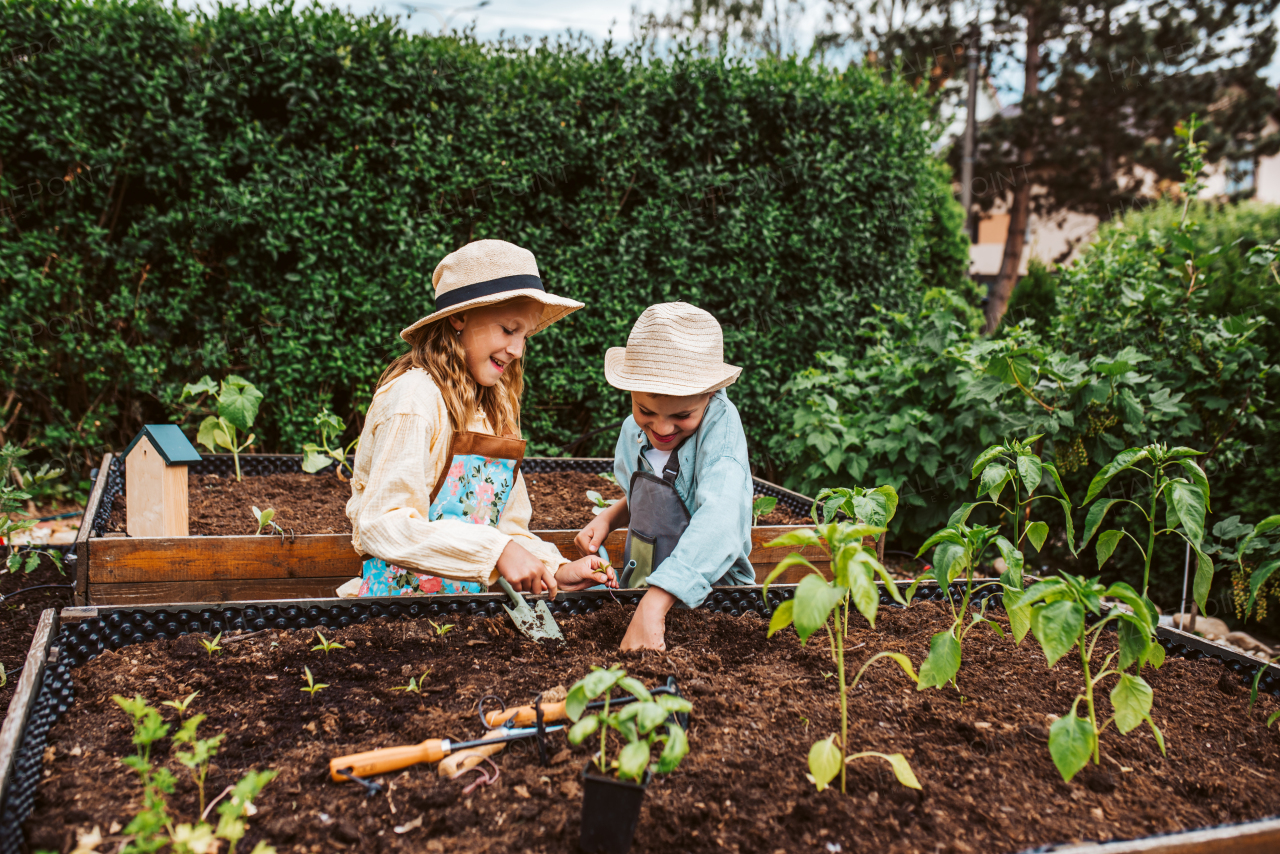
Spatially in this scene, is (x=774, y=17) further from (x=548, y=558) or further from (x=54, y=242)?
(x=548, y=558)

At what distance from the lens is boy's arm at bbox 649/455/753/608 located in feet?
6.00

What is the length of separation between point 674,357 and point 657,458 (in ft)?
1.38

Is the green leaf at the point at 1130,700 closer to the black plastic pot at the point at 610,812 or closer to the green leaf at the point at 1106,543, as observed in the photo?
the green leaf at the point at 1106,543

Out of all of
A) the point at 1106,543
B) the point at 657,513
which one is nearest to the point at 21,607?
the point at 657,513

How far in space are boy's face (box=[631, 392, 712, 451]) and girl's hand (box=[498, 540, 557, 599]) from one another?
531 millimetres

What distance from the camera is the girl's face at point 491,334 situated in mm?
2277

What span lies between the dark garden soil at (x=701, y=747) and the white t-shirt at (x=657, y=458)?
1.87 ft

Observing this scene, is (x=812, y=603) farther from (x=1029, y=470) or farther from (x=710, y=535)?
(x=1029, y=470)

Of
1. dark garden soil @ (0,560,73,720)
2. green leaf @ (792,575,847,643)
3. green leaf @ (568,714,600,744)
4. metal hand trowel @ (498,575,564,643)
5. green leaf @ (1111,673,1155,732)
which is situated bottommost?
dark garden soil @ (0,560,73,720)

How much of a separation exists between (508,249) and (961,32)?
17603 mm

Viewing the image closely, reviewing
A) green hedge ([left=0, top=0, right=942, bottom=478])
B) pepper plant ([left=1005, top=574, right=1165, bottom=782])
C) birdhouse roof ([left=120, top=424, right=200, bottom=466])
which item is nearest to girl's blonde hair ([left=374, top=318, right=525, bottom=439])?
birdhouse roof ([left=120, top=424, right=200, bottom=466])

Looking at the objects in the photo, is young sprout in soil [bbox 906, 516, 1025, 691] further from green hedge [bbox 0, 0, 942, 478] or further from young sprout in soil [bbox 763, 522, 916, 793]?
green hedge [bbox 0, 0, 942, 478]

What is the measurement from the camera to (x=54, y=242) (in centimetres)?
447

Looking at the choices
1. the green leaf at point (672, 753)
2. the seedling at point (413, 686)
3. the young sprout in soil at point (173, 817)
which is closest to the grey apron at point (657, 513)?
the seedling at point (413, 686)
